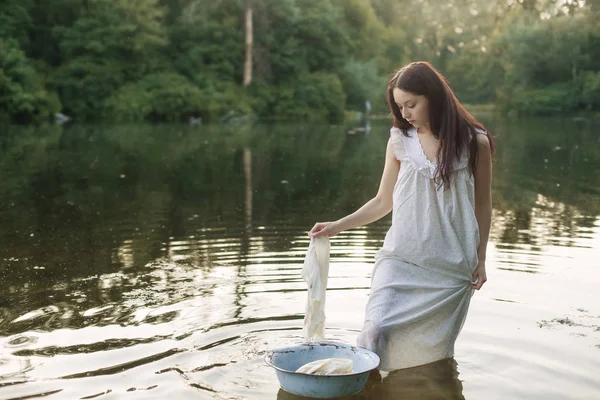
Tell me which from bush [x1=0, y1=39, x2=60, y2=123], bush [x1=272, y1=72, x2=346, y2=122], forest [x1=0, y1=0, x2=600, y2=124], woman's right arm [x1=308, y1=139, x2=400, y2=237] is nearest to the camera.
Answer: woman's right arm [x1=308, y1=139, x2=400, y2=237]

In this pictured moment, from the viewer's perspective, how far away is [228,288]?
259 inches

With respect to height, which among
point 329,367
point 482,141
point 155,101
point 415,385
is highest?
point 155,101

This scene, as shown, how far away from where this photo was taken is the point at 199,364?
15.8 feet

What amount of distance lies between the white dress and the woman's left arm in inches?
2.0

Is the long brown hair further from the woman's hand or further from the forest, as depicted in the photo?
the forest

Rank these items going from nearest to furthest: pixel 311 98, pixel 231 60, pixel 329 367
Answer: pixel 329 367 → pixel 231 60 → pixel 311 98

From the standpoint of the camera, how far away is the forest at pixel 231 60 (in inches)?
1665

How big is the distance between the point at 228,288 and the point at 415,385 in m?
2.34

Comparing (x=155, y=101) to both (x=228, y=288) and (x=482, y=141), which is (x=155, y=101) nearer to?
(x=228, y=288)

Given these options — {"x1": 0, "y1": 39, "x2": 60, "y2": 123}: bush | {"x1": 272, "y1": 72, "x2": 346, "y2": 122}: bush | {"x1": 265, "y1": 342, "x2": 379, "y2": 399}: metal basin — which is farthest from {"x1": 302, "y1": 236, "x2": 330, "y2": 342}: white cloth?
{"x1": 272, "y1": 72, "x2": 346, "y2": 122}: bush

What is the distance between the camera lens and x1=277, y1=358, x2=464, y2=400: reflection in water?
4.40 metres

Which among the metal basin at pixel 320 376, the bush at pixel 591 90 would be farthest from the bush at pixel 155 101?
the metal basin at pixel 320 376

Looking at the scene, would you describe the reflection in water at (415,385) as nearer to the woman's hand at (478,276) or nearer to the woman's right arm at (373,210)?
the woman's hand at (478,276)

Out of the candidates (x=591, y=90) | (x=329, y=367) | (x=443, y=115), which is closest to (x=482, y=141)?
(x=443, y=115)
